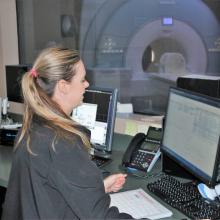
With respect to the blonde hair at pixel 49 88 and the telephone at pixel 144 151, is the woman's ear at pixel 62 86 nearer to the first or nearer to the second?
the blonde hair at pixel 49 88

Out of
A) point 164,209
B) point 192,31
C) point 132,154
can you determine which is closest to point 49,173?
point 164,209

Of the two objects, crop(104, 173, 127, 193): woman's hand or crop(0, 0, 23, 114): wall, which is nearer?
crop(104, 173, 127, 193): woman's hand

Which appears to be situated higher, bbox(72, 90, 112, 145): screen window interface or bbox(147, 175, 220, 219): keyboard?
bbox(72, 90, 112, 145): screen window interface

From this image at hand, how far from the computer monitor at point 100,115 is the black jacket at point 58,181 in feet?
2.58

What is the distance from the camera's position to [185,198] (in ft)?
4.97

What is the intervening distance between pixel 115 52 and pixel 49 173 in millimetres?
2630

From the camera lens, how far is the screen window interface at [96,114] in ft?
6.53

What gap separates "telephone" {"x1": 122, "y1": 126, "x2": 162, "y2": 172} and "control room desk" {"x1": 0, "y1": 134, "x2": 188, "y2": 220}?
6 centimetres

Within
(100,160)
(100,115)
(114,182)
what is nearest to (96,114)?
(100,115)

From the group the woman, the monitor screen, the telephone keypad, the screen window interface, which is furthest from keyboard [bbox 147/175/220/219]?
the monitor screen

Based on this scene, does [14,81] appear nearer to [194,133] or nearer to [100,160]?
[100,160]

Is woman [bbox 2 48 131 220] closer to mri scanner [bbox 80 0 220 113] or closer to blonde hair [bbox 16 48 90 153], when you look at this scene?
blonde hair [bbox 16 48 90 153]

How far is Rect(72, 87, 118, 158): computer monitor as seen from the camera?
6.46 ft

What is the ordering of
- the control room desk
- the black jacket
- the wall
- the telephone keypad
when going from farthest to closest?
the wall → the telephone keypad → the control room desk → the black jacket
